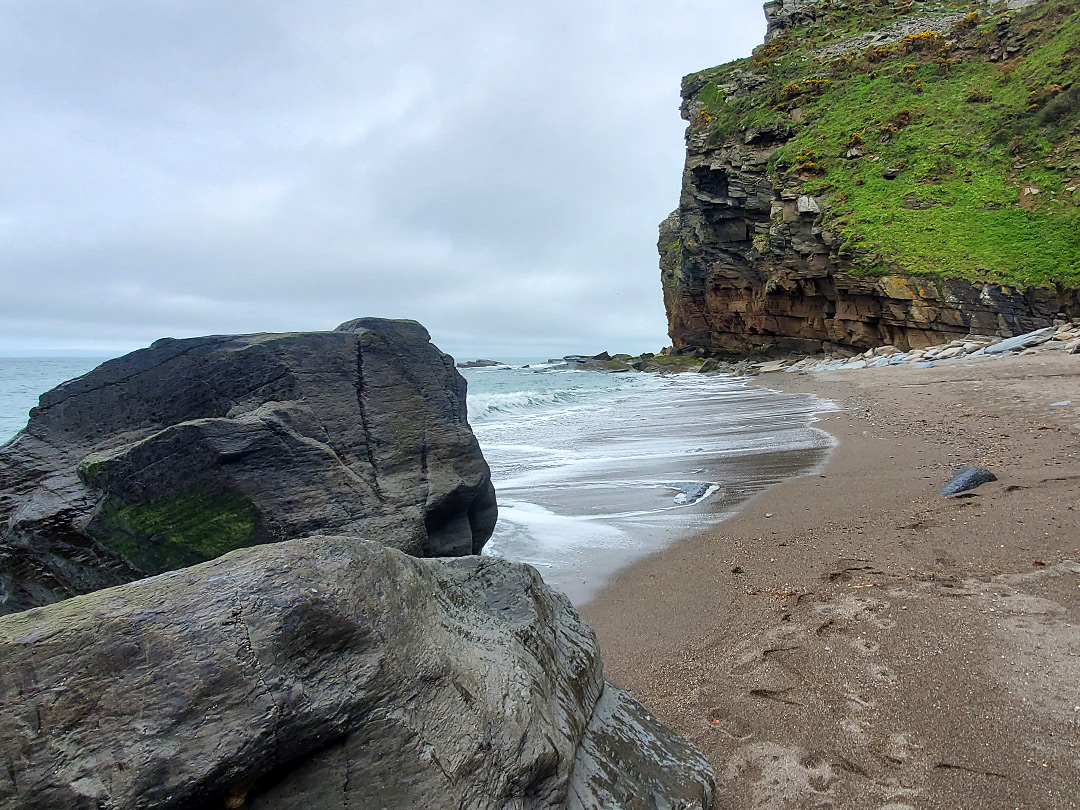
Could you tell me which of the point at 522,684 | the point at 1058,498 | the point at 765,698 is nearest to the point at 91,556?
the point at 522,684

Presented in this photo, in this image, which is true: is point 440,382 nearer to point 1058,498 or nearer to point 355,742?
point 355,742

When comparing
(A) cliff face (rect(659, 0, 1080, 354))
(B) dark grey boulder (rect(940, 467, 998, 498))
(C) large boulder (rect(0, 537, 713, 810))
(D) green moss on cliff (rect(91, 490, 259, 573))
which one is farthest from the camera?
(A) cliff face (rect(659, 0, 1080, 354))

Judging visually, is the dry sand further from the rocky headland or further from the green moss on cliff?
the green moss on cliff

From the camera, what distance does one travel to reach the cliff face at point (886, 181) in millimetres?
22531

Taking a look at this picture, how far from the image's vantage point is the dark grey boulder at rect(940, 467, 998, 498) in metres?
5.53

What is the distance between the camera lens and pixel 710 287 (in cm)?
3703

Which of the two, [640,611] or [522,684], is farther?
[640,611]

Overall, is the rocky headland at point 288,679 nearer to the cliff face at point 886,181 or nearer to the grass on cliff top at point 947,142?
the cliff face at point 886,181

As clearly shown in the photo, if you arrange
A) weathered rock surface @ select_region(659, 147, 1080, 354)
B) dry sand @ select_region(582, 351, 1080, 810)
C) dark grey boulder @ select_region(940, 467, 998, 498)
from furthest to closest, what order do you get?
weathered rock surface @ select_region(659, 147, 1080, 354) < dark grey boulder @ select_region(940, 467, 998, 498) < dry sand @ select_region(582, 351, 1080, 810)

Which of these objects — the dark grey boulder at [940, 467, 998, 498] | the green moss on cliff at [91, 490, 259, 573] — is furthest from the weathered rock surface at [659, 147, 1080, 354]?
the green moss on cliff at [91, 490, 259, 573]

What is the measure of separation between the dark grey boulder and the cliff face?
64.3 ft

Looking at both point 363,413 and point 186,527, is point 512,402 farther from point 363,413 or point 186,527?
point 186,527

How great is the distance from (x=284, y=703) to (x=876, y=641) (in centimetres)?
285

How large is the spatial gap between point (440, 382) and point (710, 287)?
34.5 metres
